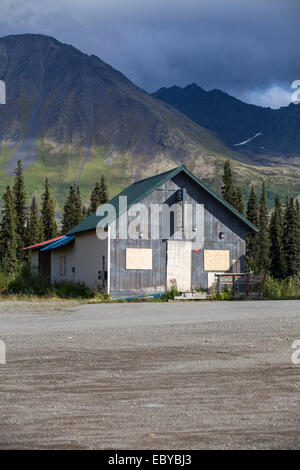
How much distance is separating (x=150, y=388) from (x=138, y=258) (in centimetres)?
2089

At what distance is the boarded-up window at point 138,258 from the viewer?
2836 centimetres

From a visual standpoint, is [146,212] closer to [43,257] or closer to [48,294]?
[48,294]

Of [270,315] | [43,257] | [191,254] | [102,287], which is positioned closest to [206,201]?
[191,254]

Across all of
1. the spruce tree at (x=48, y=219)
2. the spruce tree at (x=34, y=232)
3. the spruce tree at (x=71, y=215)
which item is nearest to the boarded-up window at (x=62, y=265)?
the spruce tree at (x=34, y=232)

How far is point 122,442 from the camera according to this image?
5586mm

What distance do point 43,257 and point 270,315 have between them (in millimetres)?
27197

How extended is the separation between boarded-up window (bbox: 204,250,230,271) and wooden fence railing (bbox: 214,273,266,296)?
1405mm

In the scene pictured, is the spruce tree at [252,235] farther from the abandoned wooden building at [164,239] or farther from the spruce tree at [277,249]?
the abandoned wooden building at [164,239]

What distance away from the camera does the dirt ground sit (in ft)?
18.9

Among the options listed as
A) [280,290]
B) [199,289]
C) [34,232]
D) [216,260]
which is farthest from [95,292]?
[34,232]

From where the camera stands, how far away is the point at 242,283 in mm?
28359

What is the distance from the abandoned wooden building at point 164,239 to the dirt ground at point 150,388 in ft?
46.6

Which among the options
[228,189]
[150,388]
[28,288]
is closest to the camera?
[150,388]

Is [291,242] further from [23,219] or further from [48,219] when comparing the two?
[23,219]
